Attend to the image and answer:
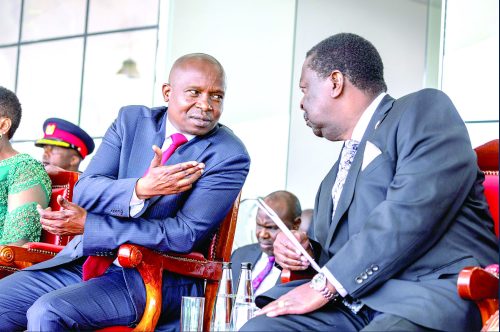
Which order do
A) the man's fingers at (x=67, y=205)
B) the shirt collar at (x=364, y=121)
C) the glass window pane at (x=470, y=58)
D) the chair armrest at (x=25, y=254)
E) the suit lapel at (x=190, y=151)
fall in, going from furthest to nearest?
1. the glass window pane at (x=470, y=58)
2. the chair armrest at (x=25, y=254)
3. the suit lapel at (x=190, y=151)
4. the man's fingers at (x=67, y=205)
5. the shirt collar at (x=364, y=121)

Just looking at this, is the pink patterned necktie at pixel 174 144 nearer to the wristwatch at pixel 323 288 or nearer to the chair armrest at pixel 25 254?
the chair armrest at pixel 25 254

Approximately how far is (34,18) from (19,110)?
4.25 metres

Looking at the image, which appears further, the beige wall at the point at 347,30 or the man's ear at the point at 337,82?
the beige wall at the point at 347,30

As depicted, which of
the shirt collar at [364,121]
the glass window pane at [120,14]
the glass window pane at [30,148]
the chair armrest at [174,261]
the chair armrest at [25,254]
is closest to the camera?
the shirt collar at [364,121]

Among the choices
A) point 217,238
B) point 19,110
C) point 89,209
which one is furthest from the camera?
point 19,110

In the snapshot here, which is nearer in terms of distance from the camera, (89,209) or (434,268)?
(434,268)

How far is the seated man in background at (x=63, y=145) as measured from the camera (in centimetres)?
572

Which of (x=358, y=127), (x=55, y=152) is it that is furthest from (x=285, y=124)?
(x=358, y=127)

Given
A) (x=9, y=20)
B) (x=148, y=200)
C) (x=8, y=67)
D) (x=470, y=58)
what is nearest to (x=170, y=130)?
(x=148, y=200)

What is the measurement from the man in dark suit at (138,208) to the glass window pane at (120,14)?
3845 mm

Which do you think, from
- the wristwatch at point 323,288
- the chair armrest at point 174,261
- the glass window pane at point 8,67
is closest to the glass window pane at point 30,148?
the glass window pane at point 8,67

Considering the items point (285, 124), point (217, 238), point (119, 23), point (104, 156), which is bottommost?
point (217, 238)

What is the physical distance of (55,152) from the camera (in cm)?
574

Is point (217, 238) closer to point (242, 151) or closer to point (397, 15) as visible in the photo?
point (242, 151)
